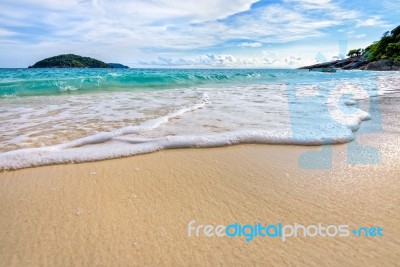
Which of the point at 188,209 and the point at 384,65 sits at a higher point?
the point at 384,65

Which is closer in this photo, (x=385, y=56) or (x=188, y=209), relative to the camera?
(x=188, y=209)

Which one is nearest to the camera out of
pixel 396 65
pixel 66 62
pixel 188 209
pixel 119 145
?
pixel 188 209

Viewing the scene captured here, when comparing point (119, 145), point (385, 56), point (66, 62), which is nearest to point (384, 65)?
point (385, 56)

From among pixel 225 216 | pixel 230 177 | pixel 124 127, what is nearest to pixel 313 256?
pixel 225 216

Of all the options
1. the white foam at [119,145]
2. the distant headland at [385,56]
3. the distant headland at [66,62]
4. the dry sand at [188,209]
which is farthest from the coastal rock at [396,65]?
the distant headland at [66,62]

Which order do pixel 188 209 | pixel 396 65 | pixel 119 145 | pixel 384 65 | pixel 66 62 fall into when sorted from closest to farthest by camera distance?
1. pixel 188 209
2. pixel 119 145
3. pixel 396 65
4. pixel 384 65
5. pixel 66 62

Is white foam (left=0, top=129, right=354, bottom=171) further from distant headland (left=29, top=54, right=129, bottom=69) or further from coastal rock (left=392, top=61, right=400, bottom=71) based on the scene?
distant headland (left=29, top=54, right=129, bottom=69)

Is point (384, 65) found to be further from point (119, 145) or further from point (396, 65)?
point (119, 145)

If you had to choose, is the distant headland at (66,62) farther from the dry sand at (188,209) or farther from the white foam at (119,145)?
the dry sand at (188,209)

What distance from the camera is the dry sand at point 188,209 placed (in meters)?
1.46

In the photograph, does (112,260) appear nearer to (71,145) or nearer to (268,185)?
(268,185)

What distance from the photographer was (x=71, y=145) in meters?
3.35

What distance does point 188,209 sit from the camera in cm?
193

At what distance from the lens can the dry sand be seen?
4.80ft
